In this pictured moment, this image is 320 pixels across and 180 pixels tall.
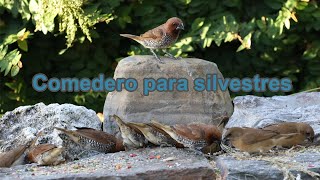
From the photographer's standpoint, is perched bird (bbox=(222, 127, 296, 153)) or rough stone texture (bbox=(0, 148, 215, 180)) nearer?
rough stone texture (bbox=(0, 148, 215, 180))

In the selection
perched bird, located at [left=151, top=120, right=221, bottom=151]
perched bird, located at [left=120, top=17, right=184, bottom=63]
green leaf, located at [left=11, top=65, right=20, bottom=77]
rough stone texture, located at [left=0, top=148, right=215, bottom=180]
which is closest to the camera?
rough stone texture, located at [left=0, top=148, right=215, bottom=180]

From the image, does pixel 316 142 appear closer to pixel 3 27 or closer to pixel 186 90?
pixel 186 90

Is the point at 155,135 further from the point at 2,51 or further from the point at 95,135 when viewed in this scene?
the point at 2,51

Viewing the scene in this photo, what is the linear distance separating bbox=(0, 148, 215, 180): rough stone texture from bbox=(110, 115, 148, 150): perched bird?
64mm

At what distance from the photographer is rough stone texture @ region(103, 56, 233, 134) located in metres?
5.77

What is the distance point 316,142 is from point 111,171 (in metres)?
1.39

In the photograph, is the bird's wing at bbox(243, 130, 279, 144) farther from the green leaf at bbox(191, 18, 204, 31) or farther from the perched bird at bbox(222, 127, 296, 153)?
the green leaf at bbox(191, 18, 204, 31)

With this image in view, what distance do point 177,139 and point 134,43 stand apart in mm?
2940

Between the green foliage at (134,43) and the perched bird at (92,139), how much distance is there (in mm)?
1810

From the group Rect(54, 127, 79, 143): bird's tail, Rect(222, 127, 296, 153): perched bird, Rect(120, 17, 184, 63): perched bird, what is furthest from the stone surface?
Rect(120, 17, 184, 63): perched bird

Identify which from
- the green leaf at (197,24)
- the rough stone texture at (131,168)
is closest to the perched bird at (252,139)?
the rough stone texture at (131,168)

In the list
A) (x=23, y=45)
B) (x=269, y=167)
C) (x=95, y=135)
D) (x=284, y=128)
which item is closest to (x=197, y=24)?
(x=23, y=45)

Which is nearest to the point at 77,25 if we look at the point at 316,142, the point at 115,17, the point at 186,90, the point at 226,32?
the point at 115,17

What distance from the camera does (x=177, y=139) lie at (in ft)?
16.2
